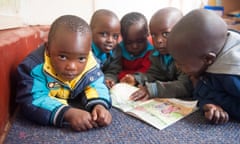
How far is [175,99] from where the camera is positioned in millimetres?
925

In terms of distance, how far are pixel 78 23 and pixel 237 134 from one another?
0.54 meters

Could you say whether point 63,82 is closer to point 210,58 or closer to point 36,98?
point 36,98

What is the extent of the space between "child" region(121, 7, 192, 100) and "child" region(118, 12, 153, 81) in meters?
0.09

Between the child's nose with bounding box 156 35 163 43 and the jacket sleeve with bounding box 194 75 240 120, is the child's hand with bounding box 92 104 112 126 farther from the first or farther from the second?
the child's nose with bounding box 156 35 163 43

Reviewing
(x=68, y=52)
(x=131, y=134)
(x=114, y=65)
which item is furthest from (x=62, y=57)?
(x=114, y=65)

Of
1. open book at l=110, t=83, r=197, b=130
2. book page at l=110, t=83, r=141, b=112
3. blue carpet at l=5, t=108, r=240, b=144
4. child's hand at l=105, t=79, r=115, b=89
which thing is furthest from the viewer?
child's hand at l=105, t=79, r=115, b=89

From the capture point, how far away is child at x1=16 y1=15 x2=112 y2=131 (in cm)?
70

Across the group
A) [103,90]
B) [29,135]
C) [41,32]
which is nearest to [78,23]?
[103,90]

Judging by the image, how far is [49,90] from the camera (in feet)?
2.61

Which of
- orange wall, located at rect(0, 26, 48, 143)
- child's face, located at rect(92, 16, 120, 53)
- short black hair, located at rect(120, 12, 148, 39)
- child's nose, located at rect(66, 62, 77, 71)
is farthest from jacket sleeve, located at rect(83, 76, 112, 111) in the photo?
short black hair, located at rect(120, 12, 148, 39)

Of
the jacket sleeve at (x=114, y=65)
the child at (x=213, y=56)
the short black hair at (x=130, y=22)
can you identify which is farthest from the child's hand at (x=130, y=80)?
the child at (x=213, y=56)

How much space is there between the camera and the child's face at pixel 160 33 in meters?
1.07

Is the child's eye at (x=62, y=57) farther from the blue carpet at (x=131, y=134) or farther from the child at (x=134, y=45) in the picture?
the child at (x=134, y=45)

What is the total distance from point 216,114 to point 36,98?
501 millimetres
